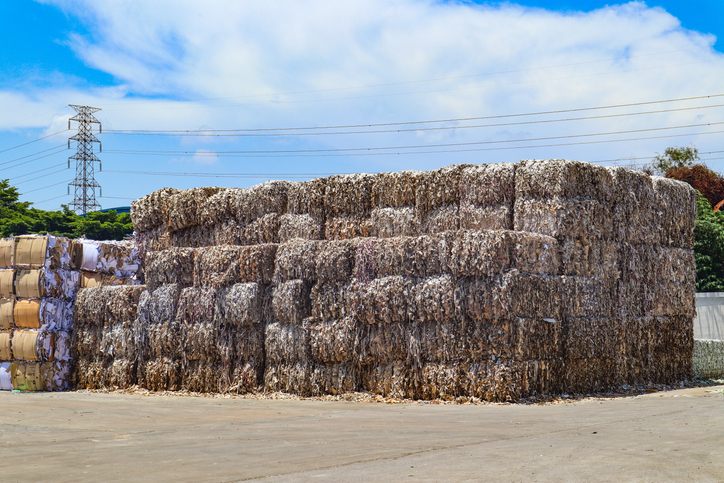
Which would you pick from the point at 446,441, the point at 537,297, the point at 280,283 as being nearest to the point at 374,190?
the point at 280,283

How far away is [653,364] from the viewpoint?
57.7 feet

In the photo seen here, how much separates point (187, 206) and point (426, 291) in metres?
7.01

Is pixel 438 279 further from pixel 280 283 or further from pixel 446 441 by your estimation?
pixel 446 441

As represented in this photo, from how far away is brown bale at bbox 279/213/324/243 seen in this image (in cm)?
1833

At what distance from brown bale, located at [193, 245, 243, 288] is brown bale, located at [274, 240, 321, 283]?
2.98 feet

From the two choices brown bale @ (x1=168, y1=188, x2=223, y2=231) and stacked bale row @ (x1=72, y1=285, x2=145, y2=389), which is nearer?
stacked bale row @ (x1=72, y1=285, x2=145, y2=389)

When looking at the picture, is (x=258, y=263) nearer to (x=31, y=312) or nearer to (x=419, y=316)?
(x=419, y=316)

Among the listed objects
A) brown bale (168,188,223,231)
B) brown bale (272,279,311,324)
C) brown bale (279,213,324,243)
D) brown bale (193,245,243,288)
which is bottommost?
brown bale (272,279,311,324)

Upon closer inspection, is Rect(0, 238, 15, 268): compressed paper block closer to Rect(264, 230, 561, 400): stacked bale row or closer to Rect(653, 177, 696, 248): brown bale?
Rect(264, 230, 561, 400): stacked bale row

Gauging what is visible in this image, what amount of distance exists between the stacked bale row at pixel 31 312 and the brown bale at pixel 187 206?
2349 mm

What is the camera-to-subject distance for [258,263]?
17.3 metres

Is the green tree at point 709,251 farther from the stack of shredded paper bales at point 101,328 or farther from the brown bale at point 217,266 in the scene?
the stack of shredded paper bales at point 101,328

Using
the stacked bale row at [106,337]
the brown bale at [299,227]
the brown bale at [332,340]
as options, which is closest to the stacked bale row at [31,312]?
the stacked bale row at [106,337]

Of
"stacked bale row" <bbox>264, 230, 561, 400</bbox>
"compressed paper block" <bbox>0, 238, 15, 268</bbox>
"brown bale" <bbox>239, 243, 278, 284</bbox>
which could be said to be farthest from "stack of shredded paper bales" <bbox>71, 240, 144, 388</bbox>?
"stacked bale row" <bbox>264, 230, 561, 400</bbox>
